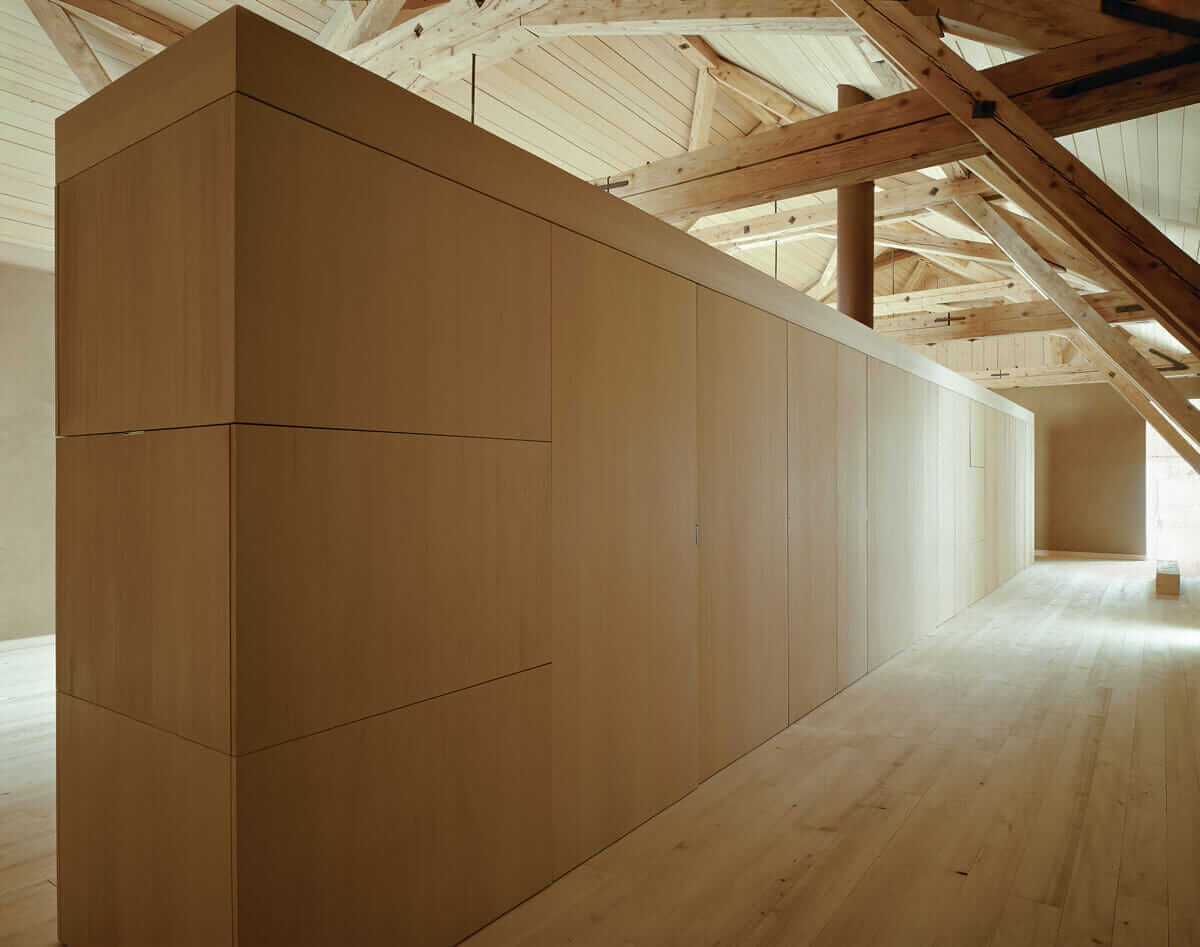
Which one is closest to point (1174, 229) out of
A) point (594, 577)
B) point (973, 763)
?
point (973, 763)

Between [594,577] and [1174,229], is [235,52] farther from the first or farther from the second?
[1174,229]

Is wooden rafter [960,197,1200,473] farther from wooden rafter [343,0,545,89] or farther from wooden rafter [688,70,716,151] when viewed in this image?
wooden rafter [343,0,545,89]

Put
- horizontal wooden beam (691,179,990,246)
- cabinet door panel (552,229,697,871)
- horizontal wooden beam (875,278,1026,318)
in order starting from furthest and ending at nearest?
horizontal wooden beam (875,278,1026,318) < horizontal wooden beam (691,179,990,246) < cabinet door panel (552,229,697,871)

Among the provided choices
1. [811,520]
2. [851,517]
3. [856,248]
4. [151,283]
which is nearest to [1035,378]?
[856,248]

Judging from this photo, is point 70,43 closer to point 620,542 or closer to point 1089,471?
point 620,542

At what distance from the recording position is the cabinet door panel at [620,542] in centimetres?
244

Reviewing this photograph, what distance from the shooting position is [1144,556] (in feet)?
40.8

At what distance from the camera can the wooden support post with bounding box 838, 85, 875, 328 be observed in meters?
5.96

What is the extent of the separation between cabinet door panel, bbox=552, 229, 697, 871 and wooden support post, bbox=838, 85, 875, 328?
3325 mm

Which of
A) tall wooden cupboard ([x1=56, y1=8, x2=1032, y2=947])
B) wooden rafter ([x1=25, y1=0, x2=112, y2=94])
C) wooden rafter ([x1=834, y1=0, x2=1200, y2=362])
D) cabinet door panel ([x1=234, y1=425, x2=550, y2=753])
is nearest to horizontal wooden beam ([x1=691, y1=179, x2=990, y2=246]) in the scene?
wooden rafter ([x1=834, y1=0, x2=1200, y2=362])

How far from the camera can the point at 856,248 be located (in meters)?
5.97

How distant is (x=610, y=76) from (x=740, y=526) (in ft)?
14.4

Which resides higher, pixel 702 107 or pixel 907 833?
pixel 702 107


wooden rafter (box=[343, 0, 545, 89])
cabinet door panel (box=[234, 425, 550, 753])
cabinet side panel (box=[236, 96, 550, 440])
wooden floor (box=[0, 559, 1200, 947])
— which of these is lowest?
wooden floor (box=[0, 559, 1200, 947])
